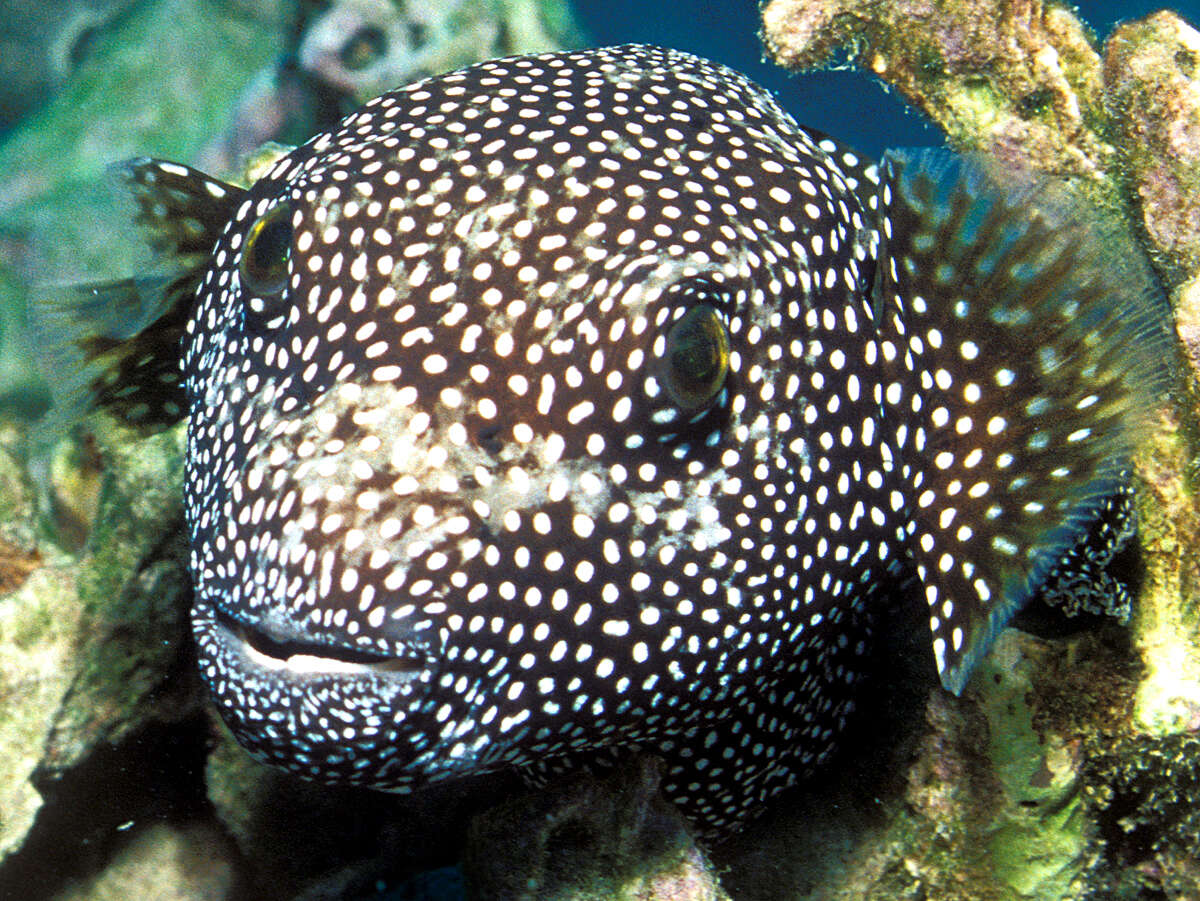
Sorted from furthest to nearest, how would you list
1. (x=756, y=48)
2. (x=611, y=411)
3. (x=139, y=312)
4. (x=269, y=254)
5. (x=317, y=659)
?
1. (x=756, y=48)
2. (x=139, y=312)
3. (x=269, y=254)
4. (x=611, y=411)
5. (x=317, y=659)

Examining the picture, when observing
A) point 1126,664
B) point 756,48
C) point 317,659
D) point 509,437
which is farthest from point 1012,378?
point 756,48

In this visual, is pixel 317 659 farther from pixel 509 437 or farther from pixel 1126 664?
pixel 1126 664

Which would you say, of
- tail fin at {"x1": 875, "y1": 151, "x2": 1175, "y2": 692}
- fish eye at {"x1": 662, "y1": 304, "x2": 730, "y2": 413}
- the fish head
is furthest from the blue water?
fish eye at {"x1": 662, "y1": 304, "x2": 730, "y2": 413}

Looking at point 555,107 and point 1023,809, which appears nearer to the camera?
point 555,107

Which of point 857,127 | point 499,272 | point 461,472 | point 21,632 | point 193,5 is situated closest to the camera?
point 461,472

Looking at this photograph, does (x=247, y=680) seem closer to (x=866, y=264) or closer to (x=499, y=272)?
(x=499, y=272)

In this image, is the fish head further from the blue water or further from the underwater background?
the blue water

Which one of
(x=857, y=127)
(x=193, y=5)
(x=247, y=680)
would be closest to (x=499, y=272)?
(x=247, y=680)
